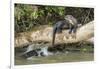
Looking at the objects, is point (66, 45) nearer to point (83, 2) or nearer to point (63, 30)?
point (63, 30)

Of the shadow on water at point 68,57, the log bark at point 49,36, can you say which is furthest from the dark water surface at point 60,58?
the log bark at point 49,36

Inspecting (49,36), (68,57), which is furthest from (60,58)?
(49,36)

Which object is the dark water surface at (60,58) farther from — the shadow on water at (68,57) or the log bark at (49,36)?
the log bark at (49,36)

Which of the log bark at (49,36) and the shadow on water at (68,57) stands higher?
the log bark at (49,36)

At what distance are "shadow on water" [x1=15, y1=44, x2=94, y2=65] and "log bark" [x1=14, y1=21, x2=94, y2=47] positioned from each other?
10cm

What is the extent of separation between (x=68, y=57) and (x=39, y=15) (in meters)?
0.57

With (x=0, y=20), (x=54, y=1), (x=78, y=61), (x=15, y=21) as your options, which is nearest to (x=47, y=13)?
(x=54, y=1)

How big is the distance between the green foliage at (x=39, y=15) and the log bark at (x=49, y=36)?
0.20ft

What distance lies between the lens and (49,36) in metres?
2.27

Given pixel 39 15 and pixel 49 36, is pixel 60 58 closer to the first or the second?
pixel 49 36

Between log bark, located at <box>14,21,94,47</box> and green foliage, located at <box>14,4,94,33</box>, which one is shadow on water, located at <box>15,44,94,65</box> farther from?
green foliage, located at <box>14,4,94,33</box>

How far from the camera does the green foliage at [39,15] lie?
85.5 inches
